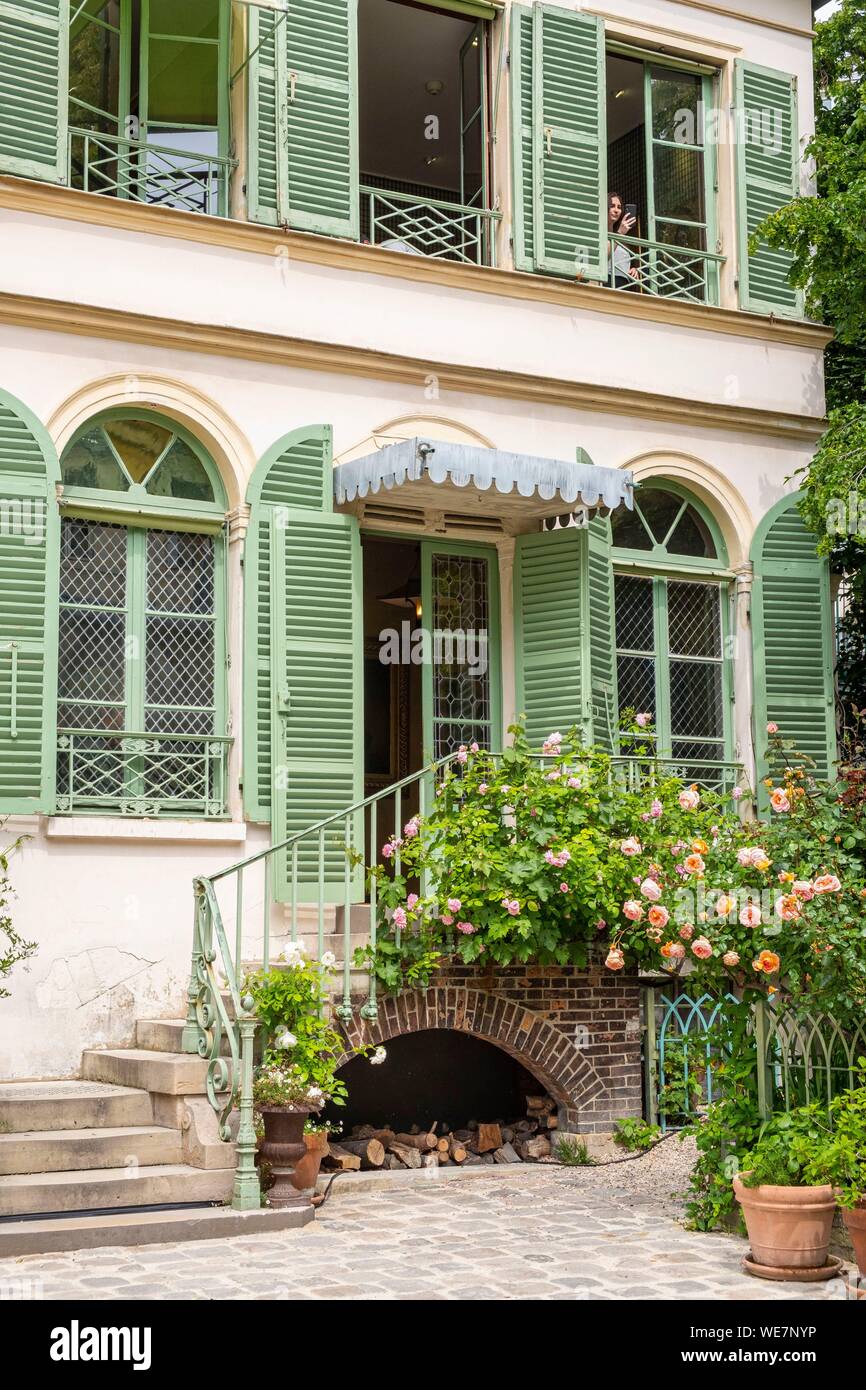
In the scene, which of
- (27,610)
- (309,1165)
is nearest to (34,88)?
(27,610)

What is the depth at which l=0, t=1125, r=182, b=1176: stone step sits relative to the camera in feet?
24.7

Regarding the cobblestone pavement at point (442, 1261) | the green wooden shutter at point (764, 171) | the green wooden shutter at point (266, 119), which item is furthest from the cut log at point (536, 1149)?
the green wooden shutter at point (764, 171)

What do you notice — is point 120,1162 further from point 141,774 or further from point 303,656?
point 303,656

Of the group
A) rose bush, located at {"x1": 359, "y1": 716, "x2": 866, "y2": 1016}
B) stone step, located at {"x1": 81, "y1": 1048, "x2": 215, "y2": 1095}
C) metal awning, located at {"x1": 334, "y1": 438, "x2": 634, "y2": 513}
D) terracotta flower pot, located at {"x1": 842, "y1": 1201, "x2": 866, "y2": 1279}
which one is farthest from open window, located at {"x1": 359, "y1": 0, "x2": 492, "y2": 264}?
terracotta flower pot, located at {"x1": 842, "y1": 1201, "x2": 866, "y2": 1279}

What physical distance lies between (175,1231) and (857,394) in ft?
27.9

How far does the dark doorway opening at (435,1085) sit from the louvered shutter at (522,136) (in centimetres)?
501

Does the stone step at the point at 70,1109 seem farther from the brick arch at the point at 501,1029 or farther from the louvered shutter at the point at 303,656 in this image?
the louvered shutter at the point at 303,656

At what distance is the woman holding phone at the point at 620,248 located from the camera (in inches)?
455

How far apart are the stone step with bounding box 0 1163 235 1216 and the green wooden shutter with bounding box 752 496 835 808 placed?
5.21 m

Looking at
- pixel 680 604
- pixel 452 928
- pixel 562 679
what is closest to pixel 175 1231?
pixel 452 928

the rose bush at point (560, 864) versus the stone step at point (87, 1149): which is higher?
the rose bush at point (560, 864)

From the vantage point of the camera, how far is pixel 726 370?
38.3 ft

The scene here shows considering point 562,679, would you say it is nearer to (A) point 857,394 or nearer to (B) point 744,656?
(B) point 744,656

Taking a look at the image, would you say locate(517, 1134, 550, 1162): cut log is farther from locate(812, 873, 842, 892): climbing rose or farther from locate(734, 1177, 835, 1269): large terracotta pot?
locate(812, 873, 842, 892): climbing rose
